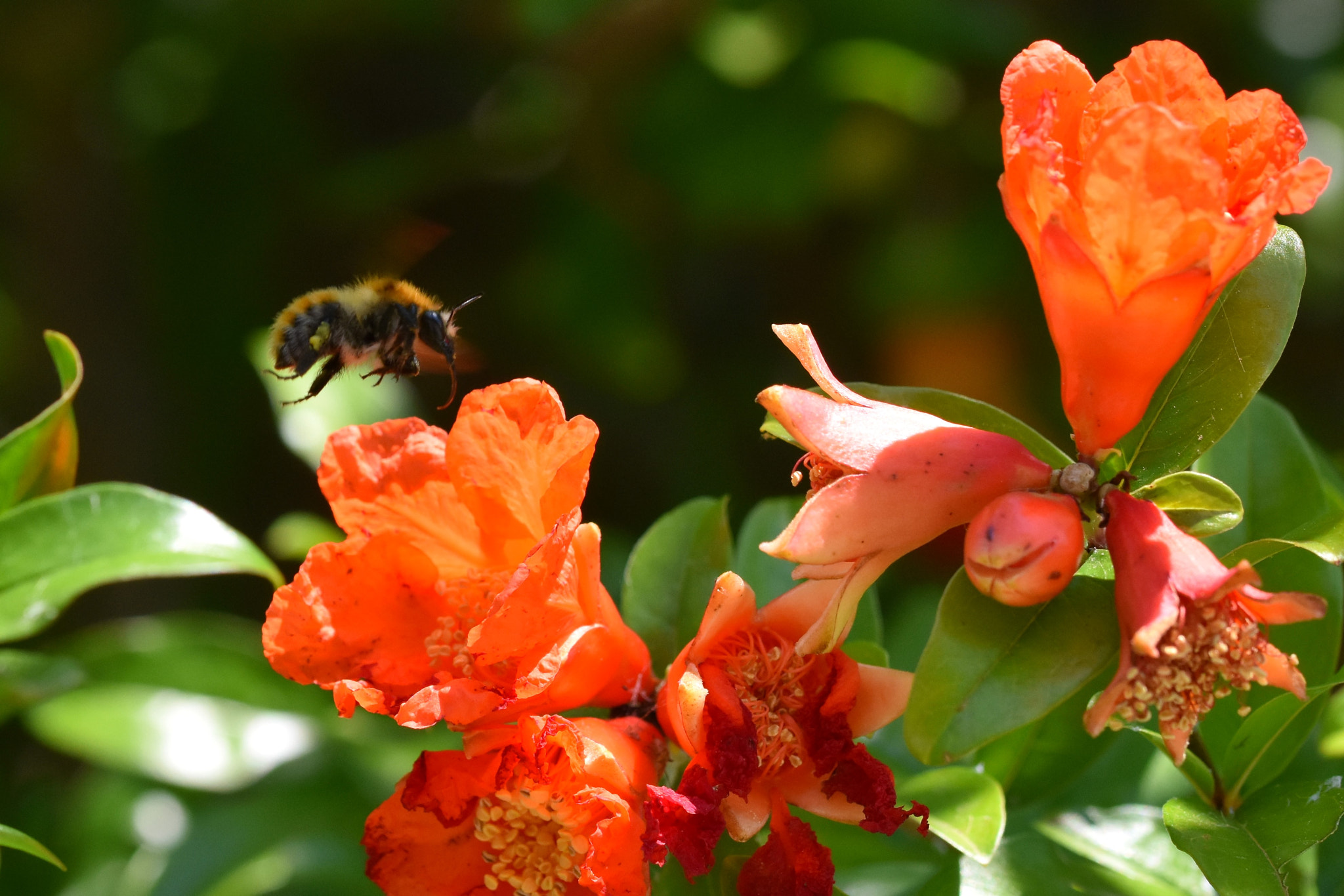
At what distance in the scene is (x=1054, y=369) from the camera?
141 inches

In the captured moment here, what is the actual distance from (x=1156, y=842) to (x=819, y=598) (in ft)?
2.11

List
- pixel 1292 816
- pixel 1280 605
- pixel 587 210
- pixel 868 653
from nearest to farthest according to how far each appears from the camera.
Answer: pixel 1280 605
pixel 1292 816
pixel 868 653
pixel 587 210

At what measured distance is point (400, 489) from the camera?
1466mm

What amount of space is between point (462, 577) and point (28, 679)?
810 millimetres

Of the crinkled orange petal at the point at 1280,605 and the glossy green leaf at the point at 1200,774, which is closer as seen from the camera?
the crinkled orange petal at the point at 1280,605

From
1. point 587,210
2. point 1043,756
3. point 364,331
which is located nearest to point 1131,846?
point 1043,756

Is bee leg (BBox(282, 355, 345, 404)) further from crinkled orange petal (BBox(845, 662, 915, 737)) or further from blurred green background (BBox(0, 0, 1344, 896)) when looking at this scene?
blurred green background (BBox(0, 0, 1344, 896))

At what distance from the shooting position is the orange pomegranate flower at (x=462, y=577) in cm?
130

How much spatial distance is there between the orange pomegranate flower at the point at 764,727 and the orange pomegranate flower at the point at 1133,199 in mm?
359

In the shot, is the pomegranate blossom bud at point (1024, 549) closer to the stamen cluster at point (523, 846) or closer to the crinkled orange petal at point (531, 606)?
the crinkled orange petal at point (531, 606)

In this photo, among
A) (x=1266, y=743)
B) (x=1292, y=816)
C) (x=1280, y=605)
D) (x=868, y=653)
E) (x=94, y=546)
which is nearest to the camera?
(x=1280, y=605)

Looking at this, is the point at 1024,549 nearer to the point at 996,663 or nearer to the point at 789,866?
the point at 996,663

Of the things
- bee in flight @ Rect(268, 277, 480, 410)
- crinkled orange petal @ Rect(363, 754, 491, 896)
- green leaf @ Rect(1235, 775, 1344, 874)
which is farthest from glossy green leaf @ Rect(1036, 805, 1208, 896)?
bee in flight @ Rect(268, 277, 480, 410)

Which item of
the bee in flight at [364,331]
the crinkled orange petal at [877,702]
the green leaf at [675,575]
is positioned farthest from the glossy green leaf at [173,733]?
the crinkled orange petal at [877,702]
